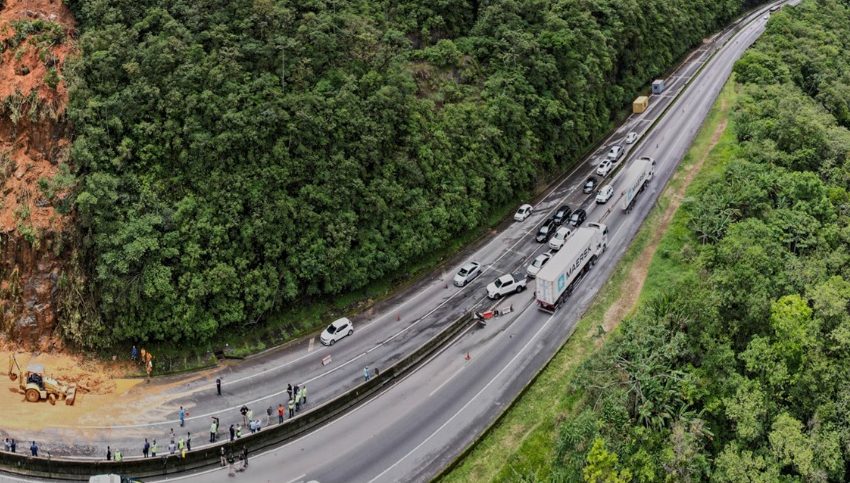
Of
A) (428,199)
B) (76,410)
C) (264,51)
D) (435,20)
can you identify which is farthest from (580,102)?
(76,410)

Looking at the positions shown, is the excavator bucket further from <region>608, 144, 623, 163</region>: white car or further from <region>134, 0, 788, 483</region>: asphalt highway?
<region>608, 144, 623, 163</region>: white car

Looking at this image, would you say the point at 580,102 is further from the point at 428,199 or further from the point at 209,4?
the point at 209,4

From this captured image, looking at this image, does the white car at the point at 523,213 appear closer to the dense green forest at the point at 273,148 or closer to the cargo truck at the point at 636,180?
the dense green forest at the point at 273,148

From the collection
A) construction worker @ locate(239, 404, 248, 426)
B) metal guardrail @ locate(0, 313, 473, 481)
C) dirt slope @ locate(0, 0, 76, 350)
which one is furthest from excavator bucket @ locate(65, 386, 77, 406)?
construction worker @ locate(239, 404, 248, 426)

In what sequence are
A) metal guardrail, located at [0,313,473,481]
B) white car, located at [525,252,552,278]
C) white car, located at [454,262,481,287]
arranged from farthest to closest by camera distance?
white car, located at [454,262,481,287], white car, located at [525,252,552,278], metal guardrail, located at [0,313,473,481]

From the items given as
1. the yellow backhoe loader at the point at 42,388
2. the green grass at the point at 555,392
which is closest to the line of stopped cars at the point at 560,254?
the green grass at the point at 555,392

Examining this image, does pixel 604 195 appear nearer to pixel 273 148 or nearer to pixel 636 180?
pixel 636 180

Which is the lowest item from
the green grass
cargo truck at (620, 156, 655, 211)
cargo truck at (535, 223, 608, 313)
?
the green grass
